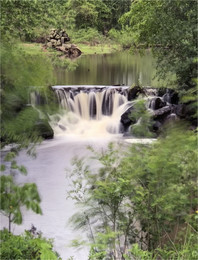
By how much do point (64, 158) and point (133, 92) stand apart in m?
3.16

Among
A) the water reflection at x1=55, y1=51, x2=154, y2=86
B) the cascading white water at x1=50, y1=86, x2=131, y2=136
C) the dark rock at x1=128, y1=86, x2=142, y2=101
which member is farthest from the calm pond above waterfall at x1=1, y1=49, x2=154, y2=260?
the dark rock at x1=128, y1=86, x2=142, y2=101

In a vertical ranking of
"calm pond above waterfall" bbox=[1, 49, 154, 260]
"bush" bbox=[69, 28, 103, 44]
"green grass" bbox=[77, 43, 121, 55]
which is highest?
"bush" bbox=[69, 28, 103, 44]

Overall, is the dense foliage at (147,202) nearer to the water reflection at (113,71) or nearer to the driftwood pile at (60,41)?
the driftwood pile at (60,41)

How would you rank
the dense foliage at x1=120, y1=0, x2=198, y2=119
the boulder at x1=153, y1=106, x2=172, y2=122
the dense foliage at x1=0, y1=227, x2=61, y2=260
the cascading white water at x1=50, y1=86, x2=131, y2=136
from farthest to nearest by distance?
the cascading white water at x1=50, y1=86, x2=131, y2=136 < the boulder at x1=153, y1=106, x2=172, y2=122 < the dense foliage at x1=120, y1=0, x2=198, y2=119 < the dense foliage at x1=0, y1=227, x2=61, y2=260

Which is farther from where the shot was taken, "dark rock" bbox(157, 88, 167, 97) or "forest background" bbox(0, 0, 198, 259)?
"dark rock" bbox(157, 88, 167, 97)

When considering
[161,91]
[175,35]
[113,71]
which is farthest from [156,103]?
[113,71]

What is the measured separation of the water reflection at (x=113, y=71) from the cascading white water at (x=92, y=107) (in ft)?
2.84

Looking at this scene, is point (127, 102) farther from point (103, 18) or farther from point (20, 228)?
point (20, 228)

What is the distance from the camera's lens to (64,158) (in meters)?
6.27

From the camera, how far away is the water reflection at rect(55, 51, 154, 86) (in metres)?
9.63

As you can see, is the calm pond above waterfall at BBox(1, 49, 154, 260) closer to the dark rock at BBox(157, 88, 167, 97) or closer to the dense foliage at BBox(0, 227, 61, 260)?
the dark rock at BBox(157, 88, 167, 97)

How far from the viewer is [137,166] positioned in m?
2.96

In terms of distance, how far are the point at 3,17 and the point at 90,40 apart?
1894mm

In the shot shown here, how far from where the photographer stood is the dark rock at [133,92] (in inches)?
336
